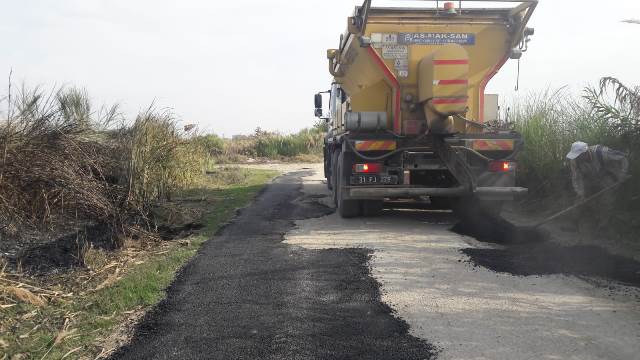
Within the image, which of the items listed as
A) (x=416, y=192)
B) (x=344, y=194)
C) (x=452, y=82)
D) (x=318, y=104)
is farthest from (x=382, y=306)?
(x=318, y=104)

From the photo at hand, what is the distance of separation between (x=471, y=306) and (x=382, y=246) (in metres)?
2.45

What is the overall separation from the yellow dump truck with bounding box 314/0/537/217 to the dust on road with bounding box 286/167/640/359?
1680 mm

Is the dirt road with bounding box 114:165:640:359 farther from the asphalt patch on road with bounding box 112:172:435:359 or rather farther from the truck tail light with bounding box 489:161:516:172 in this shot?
the truck tail light with bounding box 489:161:516:172

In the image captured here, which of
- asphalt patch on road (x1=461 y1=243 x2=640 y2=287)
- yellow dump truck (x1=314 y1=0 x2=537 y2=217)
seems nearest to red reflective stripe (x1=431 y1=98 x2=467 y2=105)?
yellow dump truck (x1=314 y1=0 x2=537 y2=217)

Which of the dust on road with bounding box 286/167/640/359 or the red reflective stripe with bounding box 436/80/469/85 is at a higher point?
the red reflective stripe with bounding box 436/80/469/85

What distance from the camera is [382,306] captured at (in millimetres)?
4633

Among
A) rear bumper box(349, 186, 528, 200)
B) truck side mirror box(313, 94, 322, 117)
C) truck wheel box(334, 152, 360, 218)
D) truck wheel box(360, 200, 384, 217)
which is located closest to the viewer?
rear bumper box(349, 186, 528, 200)

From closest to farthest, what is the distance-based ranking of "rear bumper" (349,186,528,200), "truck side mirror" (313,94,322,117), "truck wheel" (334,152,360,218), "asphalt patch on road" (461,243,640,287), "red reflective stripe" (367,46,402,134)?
"asphalt patch on road" (461,243,640,287) → "rear bumper" (349,186,528,200) → "red reflective stripe" (367,46,402,134) → "truck wheel" (334,152,360,218) → "truck side mirror" (313,94,322,117)

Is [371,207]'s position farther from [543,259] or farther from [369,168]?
[543,259]

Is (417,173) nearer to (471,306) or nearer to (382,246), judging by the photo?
(382,246)

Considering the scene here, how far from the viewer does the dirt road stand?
12.3 feet

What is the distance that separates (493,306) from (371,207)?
15.9ft

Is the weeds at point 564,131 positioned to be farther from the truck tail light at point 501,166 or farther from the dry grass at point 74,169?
the dry grass at point 74,169

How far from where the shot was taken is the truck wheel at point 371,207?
30.8ft
